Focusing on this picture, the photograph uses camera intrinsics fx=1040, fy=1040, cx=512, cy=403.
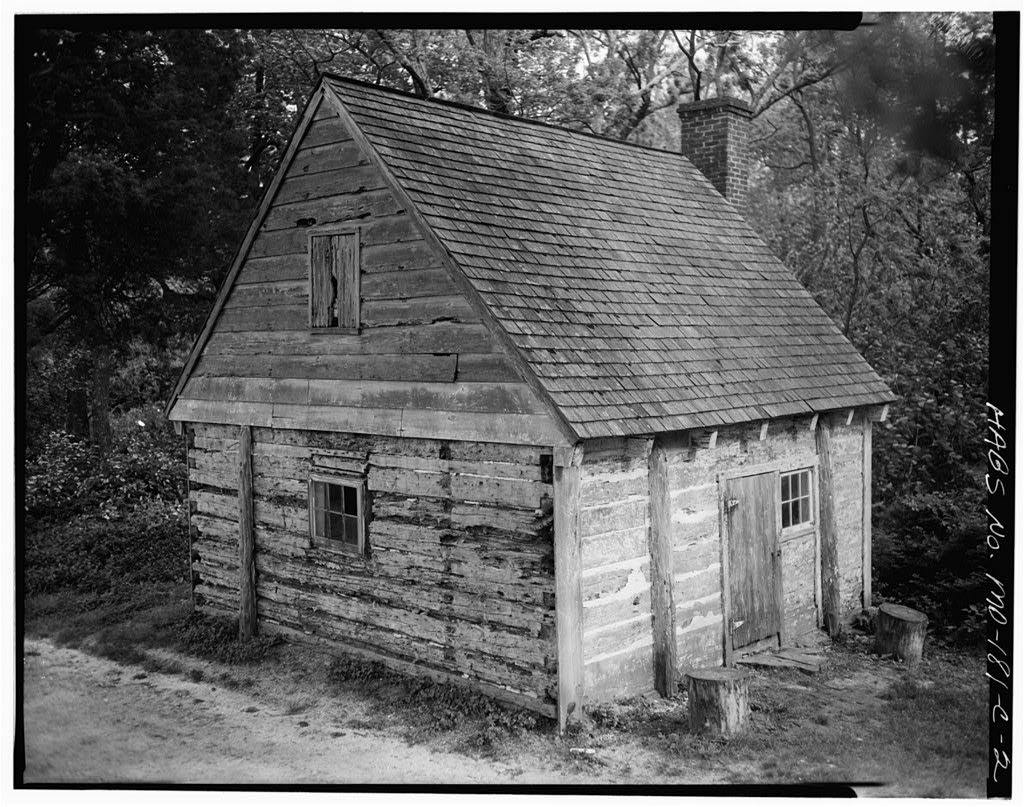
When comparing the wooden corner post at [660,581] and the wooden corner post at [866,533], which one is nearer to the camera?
the wooden corner post at [660,581]

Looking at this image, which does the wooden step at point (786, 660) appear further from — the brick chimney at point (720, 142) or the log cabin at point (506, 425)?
the brick chimney at point (720, 142)

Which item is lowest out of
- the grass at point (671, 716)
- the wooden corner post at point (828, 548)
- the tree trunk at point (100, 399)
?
the grass at point (671, 716)

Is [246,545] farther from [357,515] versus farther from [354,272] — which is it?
[354,272]

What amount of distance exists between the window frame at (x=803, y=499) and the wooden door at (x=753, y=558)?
0.12 m

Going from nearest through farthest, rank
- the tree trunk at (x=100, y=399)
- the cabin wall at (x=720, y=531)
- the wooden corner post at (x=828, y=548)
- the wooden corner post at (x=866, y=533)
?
the cabin wall at (x=720, y=531) → the wooden corner post at (x=828, y=548) → the wooden corner post at (x=866, y=533) → the tree trunk at (x=100, y=399)

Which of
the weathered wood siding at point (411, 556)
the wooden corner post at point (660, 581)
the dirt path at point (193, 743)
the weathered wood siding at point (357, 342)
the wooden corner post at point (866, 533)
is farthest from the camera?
the wooden corner post at point (866, 533)

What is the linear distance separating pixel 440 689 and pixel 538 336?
11.0ft

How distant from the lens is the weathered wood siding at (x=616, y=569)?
29.6 ft

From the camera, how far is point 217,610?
11.9m

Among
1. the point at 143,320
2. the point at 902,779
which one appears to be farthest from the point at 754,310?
the point at 143,320

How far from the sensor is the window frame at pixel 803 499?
1121cm

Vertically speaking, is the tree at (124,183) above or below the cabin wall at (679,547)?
above

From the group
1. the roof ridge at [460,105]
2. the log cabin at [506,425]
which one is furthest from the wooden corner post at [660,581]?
the roof ridge at [460,105]

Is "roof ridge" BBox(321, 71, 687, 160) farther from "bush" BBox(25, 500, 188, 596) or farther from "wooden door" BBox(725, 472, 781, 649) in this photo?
"bush" BBox(25, 500, 188, 596)
